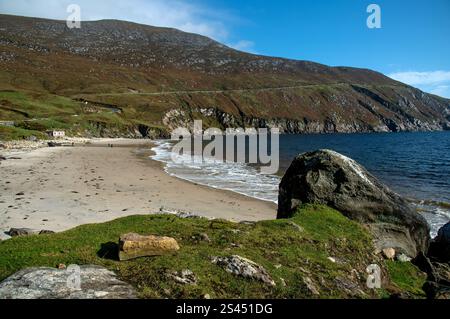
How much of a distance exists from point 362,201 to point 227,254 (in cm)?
855

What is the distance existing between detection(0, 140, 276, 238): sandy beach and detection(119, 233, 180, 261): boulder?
9.78 meters

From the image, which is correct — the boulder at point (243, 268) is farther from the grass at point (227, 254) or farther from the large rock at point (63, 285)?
the large rock at point (63, 285)

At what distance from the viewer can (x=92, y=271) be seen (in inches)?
340

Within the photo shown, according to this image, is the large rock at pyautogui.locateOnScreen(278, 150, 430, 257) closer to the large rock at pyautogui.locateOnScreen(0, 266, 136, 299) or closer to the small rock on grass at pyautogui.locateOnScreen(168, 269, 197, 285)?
the small rock on grass at pyautogui.locateOnScreen(168, 269, 197, 285)

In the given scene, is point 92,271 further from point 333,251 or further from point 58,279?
point 333,251

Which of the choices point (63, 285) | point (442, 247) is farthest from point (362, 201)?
point (63, 285)

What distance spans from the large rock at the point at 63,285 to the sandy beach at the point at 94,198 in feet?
34.7

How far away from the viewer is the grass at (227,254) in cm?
880

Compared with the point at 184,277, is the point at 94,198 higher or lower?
lower

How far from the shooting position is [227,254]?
33.2 feet

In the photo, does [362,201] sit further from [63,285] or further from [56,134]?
[56,134]

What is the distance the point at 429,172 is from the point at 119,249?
204 ft
